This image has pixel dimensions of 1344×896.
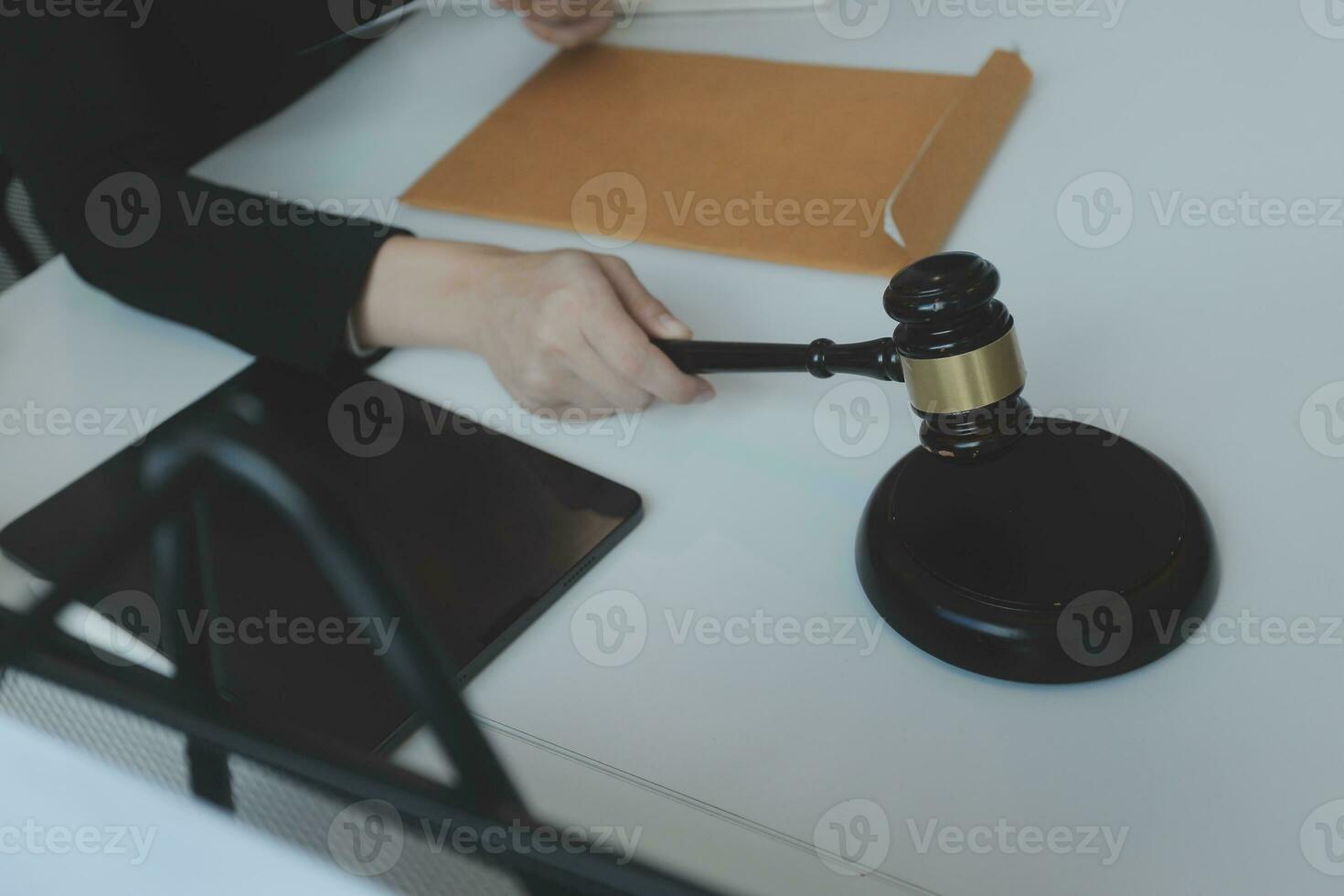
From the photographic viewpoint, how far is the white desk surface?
0.55 meters

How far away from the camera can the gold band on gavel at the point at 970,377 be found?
61 cm

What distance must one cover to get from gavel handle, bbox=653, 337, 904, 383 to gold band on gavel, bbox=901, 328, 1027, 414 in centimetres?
3

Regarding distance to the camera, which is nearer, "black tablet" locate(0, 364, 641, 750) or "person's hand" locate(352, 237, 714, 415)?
"black tablet" locate(0, 364, 641, 750)

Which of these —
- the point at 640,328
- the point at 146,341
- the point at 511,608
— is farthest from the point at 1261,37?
the point at 146,341

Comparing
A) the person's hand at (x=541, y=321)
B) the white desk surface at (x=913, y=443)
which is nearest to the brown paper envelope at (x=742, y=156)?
the white desk surface at (x=913, y=443)

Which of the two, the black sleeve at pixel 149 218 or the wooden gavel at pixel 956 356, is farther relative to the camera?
the black sleeve at pixel 149 218

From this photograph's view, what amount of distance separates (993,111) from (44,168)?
86 centimetres

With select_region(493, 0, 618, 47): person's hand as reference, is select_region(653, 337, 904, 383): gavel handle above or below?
below

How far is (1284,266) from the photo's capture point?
80 cm

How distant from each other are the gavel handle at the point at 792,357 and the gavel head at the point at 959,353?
0.08 feet

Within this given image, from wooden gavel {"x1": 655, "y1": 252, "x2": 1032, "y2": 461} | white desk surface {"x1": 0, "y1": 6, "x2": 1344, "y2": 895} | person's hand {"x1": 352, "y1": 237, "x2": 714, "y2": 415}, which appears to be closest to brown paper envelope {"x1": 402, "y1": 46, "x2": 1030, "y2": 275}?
white desk surface {"x1": 0, "y1": 6, "x2": 1344, "y2": 895}

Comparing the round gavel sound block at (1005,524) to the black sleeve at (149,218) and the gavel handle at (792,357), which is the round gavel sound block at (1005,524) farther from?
the black sleeve at (149,218)

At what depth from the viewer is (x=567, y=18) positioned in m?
1.19

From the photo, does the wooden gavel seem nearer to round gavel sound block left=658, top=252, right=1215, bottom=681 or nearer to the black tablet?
round gavel sound block left=658, top=252, right=1215, bottom=681
